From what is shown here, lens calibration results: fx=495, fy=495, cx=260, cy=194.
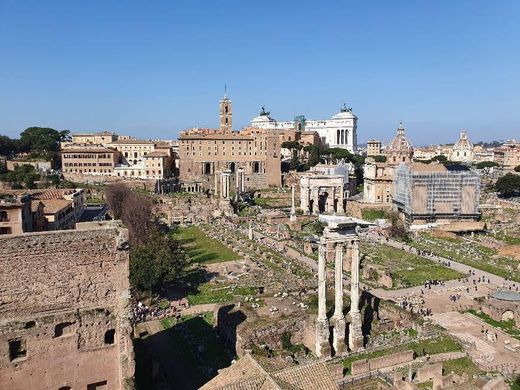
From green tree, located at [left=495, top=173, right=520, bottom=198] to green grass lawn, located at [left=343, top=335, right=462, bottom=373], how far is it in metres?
64.1

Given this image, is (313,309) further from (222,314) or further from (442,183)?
(442,183)

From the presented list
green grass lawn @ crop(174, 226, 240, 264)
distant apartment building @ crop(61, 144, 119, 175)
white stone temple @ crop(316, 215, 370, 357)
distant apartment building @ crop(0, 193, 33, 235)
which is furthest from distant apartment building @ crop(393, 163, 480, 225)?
distant apartment building @ crop(61, 144, 119, 175)

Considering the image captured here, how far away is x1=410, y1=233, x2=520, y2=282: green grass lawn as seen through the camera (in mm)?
42531

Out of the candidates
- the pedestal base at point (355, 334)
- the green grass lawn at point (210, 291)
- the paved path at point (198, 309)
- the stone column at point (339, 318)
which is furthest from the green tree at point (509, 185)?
the stone column at point (339, 318)

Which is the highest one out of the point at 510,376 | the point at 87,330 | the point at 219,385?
the point at 87,330

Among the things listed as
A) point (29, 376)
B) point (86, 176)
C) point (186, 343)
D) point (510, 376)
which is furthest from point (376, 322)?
point (86, 176)

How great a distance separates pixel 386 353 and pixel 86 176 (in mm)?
67075

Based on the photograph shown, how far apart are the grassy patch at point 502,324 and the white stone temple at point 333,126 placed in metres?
113

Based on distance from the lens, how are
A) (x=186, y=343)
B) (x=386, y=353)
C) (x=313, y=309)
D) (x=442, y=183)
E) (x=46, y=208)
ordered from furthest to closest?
(x=442, y=183), (x=46, y=208), (x=313, y=309), (x=186, y=343), (x=386, y=353)

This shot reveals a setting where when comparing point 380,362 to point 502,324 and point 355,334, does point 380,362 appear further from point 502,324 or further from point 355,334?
point 502,324

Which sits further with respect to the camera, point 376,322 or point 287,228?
point 287,228

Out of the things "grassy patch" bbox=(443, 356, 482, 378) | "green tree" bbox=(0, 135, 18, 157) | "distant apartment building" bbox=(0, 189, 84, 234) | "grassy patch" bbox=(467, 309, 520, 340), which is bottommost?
"grassy patch" bbox=(467, 309, 520, 340)

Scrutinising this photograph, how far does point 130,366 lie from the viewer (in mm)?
17531

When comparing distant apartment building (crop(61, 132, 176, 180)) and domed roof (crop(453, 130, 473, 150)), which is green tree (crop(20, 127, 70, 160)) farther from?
domed roof (crop(453, 130, 473, 150))
